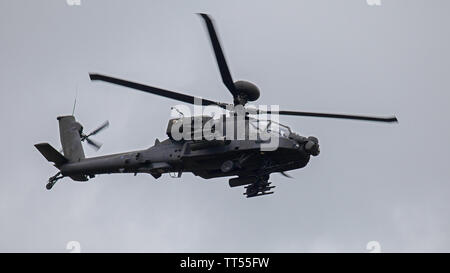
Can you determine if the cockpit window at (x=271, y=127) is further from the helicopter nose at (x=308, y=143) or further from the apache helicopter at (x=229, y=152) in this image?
the helicopter nose at (x=308, y=143)

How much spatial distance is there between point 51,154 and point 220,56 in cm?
1218

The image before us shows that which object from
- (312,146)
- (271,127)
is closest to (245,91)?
(271,127)

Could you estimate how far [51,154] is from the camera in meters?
29.8

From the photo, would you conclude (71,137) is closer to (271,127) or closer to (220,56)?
(271,127)

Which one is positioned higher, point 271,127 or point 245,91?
point 245,91

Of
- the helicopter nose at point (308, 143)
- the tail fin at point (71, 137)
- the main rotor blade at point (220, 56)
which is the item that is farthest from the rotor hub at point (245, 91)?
the tail fin at point (71, 137)

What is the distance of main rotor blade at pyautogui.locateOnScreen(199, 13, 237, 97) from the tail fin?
9.67m

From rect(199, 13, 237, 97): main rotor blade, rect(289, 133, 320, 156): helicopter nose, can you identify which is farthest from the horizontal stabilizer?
rect(289, 133, 320, 156): helicopter nose

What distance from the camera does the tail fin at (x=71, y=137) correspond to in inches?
1194

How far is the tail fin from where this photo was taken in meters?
30.3

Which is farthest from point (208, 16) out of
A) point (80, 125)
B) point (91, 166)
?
point (80, 125)

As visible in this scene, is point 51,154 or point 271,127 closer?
point 271,127

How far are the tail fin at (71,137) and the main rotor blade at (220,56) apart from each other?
9671mm
